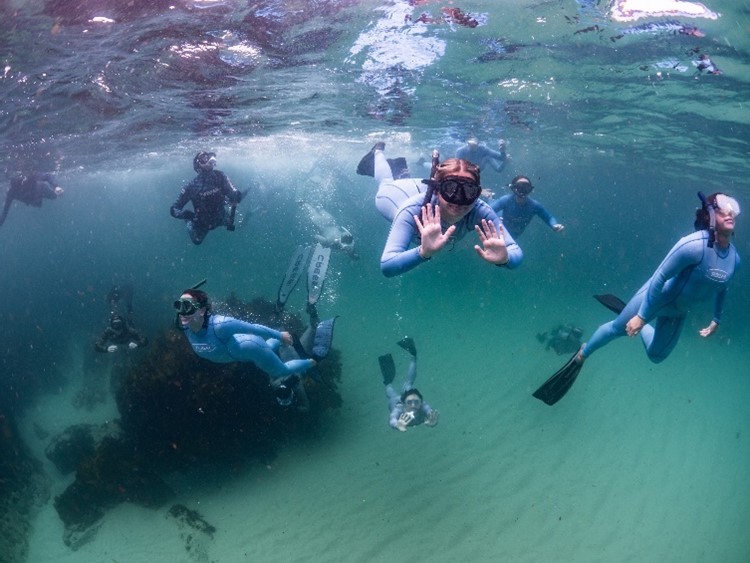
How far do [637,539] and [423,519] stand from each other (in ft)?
15.2

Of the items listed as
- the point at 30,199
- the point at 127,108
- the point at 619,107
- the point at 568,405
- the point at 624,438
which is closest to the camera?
the point at 624,438

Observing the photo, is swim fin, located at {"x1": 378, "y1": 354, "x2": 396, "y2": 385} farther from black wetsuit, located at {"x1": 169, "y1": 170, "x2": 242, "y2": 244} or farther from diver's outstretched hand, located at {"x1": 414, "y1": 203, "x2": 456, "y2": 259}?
diver's outstretched hand, located at {"x1": 414, "y1": 203, "x2": 456, "y2": 259}

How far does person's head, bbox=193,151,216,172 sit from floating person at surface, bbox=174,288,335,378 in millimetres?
5174

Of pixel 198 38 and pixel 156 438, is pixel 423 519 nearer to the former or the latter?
pixel 156 438

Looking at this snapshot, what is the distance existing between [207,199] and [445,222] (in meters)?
8.94

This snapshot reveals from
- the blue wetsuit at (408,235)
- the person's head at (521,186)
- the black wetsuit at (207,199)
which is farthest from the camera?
the black wetsuit at (207,199)

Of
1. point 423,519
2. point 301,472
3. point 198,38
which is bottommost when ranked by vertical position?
point 301,472

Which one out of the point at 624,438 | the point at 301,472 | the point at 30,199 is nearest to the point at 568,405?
the point at 624,438

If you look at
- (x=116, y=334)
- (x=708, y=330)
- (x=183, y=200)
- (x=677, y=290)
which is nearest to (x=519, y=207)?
(x=677, y=290)

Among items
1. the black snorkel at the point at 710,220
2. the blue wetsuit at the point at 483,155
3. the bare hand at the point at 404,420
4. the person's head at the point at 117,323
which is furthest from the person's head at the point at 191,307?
the blue wetsuit at the point at 483,155

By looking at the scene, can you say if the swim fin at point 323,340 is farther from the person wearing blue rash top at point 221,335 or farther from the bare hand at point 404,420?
the bare hand at point 404,420

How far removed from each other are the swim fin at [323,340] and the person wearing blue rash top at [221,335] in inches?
69.4

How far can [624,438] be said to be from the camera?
41.6 ft

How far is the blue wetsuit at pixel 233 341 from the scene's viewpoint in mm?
7371
